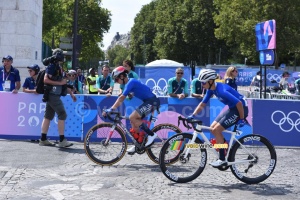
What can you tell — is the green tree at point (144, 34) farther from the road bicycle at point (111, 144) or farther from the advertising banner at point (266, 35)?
the road bicycle at point (111, 144)

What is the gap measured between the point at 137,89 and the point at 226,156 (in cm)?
189

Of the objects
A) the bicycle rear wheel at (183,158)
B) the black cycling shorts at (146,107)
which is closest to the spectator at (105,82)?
the black cycling shorts at (146,107)

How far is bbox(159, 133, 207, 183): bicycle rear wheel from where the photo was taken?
765cm

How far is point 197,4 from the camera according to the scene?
230ft

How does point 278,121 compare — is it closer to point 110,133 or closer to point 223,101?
point 223,101

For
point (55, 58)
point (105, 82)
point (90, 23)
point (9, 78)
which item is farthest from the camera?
point (90, 23)

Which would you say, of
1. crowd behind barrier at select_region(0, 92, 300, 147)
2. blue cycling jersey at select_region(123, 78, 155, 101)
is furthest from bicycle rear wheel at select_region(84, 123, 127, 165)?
crowd behind barrier at select_region(0, 92, 300, 147)

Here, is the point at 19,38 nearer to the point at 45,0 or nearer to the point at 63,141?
the point at 63,141

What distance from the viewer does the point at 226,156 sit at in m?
7.79

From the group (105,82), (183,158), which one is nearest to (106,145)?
(183,158)

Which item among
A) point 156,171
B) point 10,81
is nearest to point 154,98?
point 156,171

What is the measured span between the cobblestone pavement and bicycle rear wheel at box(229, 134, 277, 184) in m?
0.13

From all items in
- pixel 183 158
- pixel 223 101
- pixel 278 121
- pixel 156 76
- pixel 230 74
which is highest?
pixel 156 76

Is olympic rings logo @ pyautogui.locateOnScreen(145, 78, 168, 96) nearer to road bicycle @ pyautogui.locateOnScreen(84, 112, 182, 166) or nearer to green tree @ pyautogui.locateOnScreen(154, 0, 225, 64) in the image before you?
road bicycle @ pyautogui.locateOnScreen(84, 112, 182, 166)
